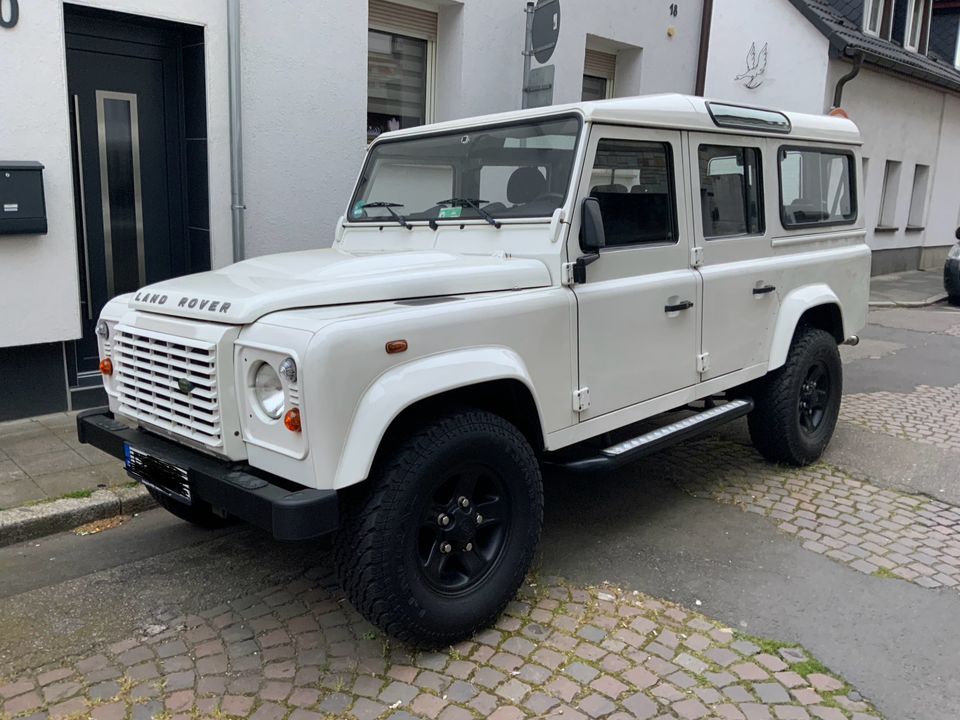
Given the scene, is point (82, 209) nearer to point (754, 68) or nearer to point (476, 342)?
point (476, 342)

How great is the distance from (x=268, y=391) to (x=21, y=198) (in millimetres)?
3394

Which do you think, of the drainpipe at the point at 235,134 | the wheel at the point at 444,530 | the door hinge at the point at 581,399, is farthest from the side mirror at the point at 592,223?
the drainpipe at the point at 235,134

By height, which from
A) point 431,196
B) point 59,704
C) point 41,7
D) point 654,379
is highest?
point 41,7

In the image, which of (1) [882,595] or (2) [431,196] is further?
(2) [431,196]

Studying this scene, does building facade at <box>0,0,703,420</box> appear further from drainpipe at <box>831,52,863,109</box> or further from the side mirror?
drainpipe at <box>831,52,863,109</box>

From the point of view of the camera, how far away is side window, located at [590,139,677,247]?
3.68 m

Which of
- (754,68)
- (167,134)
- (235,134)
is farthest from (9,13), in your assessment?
(754,68)

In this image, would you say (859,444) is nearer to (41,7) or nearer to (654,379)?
(654,379)

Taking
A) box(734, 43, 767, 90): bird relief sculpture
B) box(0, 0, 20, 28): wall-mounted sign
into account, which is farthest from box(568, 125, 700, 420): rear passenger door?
box(734, 43, 767, 90): bird relief sculpture

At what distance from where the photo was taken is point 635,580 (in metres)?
3.68

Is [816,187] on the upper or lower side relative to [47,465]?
upper

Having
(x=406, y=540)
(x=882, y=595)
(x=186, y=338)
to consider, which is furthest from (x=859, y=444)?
(x=186, y=338)

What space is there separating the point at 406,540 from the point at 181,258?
14.7ft

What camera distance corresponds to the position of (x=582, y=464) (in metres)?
3.56
